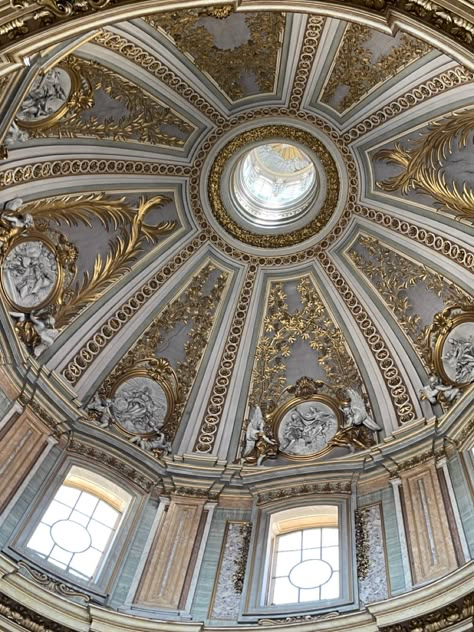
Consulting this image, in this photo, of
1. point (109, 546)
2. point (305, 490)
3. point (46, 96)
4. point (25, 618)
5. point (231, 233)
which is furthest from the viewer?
point (231, 233)

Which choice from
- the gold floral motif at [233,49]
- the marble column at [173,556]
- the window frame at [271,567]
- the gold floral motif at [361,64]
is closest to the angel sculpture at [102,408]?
Answer: the marble column at [173,556]

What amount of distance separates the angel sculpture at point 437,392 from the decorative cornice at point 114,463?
4894mm

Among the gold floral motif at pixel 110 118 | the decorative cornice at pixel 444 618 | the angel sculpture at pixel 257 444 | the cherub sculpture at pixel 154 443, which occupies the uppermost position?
the gold floral motif at pixel 110 118

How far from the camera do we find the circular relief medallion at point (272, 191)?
650 inches

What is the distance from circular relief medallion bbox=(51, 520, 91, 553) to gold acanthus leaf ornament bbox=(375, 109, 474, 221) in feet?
27.9

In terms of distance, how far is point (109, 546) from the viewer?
12.1 meters

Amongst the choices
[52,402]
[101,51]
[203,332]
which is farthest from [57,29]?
[203,332]

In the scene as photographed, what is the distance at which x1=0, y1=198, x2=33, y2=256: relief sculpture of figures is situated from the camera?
13188mm

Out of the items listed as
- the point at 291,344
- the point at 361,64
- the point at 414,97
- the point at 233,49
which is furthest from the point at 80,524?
the point at 361,64

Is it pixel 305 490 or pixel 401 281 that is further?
pixel 401 281

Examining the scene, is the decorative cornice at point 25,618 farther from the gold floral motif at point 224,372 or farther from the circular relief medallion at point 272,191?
the circular relief medallion at point 272,191

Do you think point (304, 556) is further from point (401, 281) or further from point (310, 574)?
point (401, 281)

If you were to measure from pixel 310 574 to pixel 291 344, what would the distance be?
553 centimetres

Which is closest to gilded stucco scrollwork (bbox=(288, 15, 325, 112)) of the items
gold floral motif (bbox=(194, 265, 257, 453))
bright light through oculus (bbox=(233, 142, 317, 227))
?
bright light through oculus (bbox=(233, 142, 317, 227))
